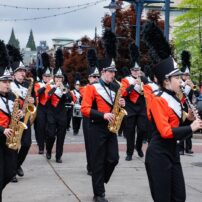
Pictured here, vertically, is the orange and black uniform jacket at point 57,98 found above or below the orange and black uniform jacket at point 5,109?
below

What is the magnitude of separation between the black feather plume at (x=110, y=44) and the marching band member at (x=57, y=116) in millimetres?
3171

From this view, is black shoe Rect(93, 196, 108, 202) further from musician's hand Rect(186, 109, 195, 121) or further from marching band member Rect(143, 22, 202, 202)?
musician's hand Rect(186, 109, 195, 121)

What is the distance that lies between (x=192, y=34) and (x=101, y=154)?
120 feet

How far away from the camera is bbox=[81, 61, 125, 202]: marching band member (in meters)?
8.26

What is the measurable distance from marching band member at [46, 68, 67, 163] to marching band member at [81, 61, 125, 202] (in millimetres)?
4027

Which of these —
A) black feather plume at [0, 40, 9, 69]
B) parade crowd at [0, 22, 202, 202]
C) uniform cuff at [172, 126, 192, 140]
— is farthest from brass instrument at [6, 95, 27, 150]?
uniform cuff at [172, 126, 192, 140]

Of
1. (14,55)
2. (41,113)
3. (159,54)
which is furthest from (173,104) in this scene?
(41,113)

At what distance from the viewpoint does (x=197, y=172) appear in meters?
11.2

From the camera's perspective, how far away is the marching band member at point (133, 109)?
1271 cm

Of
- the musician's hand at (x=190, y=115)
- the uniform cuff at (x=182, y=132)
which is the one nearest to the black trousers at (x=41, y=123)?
the musician's hand at (x=190, y=115)

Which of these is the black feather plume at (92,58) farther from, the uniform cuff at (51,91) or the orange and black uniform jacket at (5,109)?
the orange and black uniform jacket at (5,109)

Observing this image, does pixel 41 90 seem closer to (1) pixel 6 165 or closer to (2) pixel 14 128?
(2) pixel 14 128

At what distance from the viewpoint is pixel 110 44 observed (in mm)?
9836

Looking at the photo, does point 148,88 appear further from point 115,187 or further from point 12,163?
point 12,163
